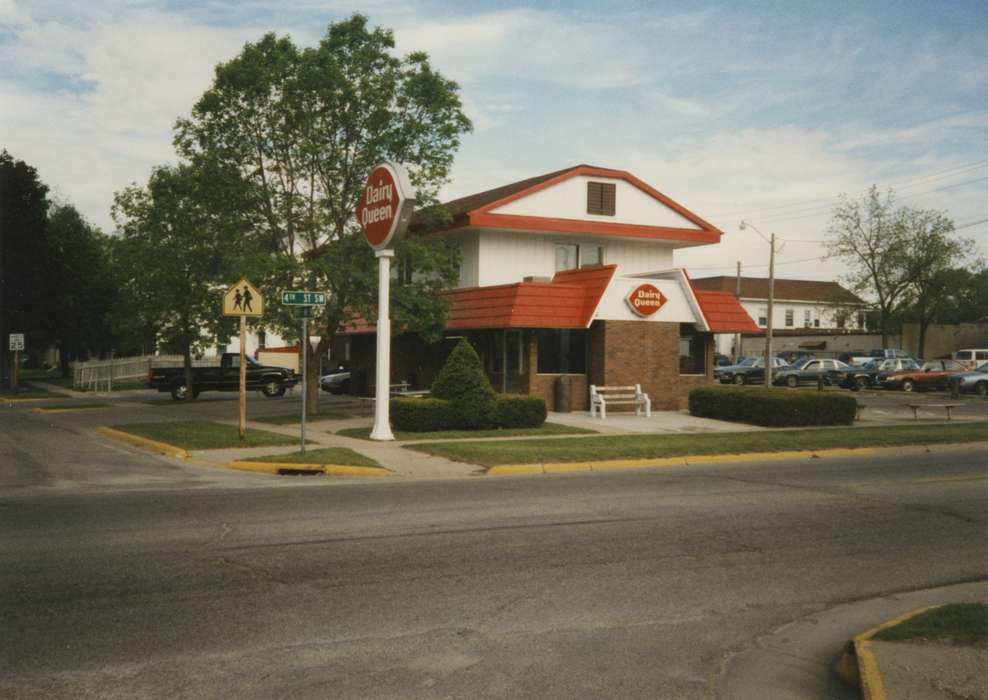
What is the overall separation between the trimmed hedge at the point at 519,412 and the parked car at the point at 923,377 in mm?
30887

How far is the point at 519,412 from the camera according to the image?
23.2 m

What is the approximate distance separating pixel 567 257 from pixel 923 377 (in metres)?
24.2

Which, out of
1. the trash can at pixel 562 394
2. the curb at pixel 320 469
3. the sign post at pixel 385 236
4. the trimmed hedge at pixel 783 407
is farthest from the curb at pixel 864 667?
the trash can at pixel 562 394

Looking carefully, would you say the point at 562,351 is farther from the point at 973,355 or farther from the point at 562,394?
the point at 973,355

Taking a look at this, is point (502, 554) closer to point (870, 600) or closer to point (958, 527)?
point (870, 600)

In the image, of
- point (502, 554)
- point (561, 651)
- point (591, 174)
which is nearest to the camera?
point (561, 651)

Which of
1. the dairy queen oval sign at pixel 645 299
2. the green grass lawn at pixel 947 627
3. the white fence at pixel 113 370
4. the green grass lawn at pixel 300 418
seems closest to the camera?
the green grass lawn at pixel 947 627

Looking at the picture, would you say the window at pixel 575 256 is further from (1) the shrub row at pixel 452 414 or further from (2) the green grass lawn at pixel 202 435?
(2) the green grass lawn at pixel 202 435

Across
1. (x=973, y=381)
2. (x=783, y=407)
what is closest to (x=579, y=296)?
(x=783, y=407)

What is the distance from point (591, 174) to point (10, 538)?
26560mm

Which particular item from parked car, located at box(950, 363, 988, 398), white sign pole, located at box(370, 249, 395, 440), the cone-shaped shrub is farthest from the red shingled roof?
parked car, located at box(950, 363, 988, 398)

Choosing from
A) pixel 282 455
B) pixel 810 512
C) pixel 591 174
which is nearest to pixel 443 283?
pixel 591 174

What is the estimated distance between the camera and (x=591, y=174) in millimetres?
32906

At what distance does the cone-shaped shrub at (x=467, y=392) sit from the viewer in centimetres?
2230
